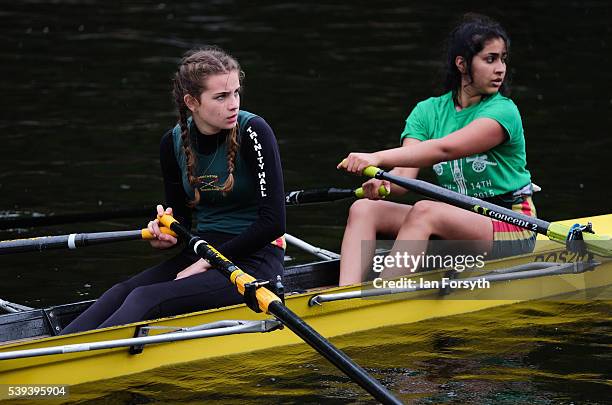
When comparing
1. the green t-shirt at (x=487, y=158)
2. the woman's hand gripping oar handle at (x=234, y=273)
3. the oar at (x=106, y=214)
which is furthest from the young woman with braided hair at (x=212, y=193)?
the green t-shirt at (x=487, y=158)

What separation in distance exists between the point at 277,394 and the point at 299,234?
3512 millimetres

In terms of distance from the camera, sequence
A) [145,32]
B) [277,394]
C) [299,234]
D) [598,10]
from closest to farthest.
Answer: [277,394] → [299,234] → [145,32] → [598,10]

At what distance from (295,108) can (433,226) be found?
7531 mm

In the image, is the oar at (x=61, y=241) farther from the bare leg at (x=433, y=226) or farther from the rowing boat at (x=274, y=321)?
the bare leg at (x=433, y=226)

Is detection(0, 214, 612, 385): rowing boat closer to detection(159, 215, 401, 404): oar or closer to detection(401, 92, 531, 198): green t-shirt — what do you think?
detection(159, 215, 401, 404): oar

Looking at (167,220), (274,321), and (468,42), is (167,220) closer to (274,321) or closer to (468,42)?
(274,321)

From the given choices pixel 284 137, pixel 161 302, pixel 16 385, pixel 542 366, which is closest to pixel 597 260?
pixel 542 366

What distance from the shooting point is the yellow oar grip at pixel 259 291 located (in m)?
6.27

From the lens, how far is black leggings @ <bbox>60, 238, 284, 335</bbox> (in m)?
6.85

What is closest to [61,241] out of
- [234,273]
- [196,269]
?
[196,269]

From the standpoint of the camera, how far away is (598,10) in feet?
70.1

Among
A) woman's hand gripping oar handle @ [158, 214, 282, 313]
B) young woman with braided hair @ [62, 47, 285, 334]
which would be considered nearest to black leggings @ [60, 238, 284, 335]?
young woman with braided hair @ [62, 47, 285, 334]

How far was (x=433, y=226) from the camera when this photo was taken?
25.6ft

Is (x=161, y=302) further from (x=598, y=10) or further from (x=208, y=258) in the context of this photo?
(x=598, y=10)
